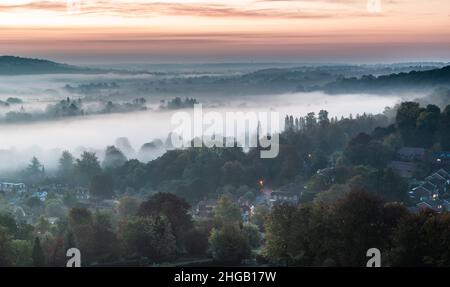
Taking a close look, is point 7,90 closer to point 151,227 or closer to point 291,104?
point 291,104

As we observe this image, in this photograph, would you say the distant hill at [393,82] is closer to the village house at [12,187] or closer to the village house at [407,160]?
the village house at [407,160]

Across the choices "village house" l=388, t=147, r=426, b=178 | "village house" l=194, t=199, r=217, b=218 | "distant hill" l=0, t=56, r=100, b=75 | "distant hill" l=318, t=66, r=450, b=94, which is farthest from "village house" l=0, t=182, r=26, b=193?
"distant hill" l=318, t=66, r=450, b=94

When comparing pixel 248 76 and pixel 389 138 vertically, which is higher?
pixel 248 76

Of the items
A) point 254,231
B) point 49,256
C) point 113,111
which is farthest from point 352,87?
point 49,256

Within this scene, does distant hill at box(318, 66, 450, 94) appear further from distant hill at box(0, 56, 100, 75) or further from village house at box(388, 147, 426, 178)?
distant hill at box(0, 56, 100, 75)

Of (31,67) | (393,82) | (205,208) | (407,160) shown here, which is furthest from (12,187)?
(393,82)

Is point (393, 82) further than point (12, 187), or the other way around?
point (393, 82)

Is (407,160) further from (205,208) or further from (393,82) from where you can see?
(393,82)
